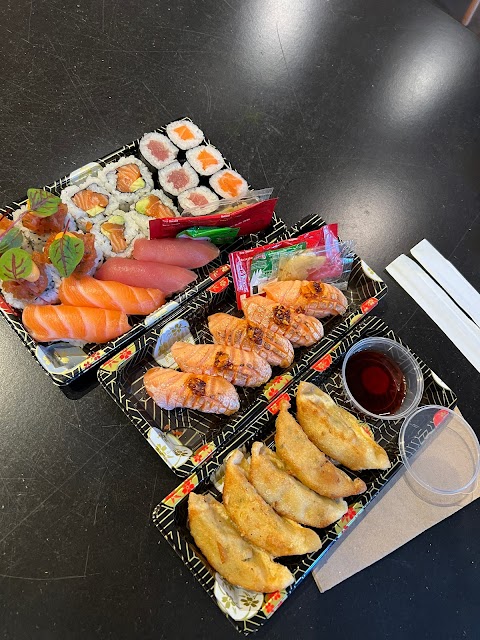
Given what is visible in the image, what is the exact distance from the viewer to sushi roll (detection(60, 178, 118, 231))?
2.45 m

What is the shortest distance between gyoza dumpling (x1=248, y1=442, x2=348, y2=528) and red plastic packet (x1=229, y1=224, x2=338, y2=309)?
0.75 meters

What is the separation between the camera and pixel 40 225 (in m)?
2.21

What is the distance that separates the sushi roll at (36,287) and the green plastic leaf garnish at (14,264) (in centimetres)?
9

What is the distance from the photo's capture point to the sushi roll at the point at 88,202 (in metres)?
2.45

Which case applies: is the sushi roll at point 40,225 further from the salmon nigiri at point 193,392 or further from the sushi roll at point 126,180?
the salmon nigiri at point 193,392

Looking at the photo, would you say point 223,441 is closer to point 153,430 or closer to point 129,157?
point 153,430

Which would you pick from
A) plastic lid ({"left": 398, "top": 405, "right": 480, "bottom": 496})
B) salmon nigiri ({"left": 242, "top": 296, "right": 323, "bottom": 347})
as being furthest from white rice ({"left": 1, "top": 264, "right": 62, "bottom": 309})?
plastic lid ({"left": 398, "top": 405, "right": 480, "bottom": 496})

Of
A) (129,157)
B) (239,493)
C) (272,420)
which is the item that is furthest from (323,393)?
(129,157)

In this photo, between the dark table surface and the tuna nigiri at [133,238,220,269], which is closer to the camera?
the dark table surface

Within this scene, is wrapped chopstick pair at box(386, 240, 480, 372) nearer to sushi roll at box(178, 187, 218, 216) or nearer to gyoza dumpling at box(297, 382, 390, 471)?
gyoza dumpling at box(297, 382, 390, 471)

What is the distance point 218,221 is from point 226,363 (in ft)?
2.15

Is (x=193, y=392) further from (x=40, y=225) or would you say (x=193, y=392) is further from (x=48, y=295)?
(x=40, y=225)

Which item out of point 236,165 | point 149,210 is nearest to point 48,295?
point 149,210

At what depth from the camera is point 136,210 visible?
254 centimetres
